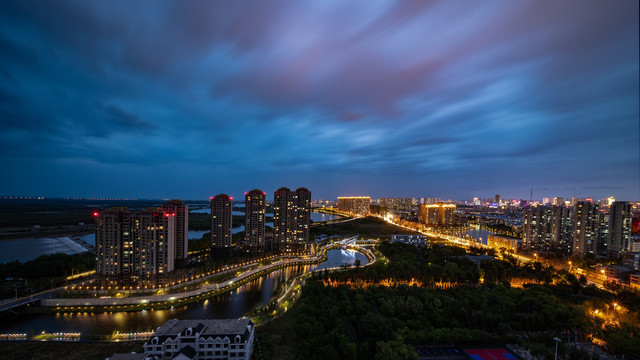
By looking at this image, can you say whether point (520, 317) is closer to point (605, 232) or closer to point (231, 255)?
point (231, 255)

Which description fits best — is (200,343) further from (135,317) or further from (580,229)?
(580,229)

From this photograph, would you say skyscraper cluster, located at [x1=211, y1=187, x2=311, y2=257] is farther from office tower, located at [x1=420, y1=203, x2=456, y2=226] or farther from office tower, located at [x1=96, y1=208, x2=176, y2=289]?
office tower, located at [x1=420, y1=203, x2=456, y2=226]

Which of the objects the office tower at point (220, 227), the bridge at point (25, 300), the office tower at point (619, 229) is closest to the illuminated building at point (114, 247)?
the bridge at point (25, 300)

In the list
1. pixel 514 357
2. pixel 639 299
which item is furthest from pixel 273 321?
pixel 639 299

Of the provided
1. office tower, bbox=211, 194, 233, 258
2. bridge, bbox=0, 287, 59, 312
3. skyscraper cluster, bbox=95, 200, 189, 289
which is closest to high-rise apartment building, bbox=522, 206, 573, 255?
office tower, bbox=211, 194, 233, 258

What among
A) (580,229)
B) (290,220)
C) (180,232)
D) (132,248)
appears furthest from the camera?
(290,220)

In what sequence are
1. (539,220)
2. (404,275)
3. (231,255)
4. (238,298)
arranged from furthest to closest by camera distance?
(539,220) < (231,255) < (404,275) < (238,298)

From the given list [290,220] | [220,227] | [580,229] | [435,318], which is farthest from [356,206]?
[435,318]
